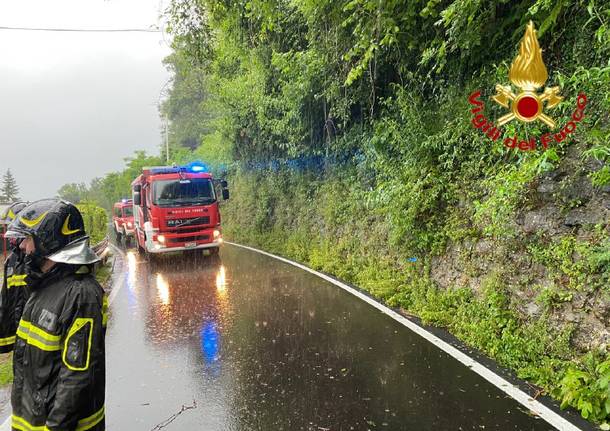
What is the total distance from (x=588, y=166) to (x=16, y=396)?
5404mm

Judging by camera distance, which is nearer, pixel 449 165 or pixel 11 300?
pixel 11 300

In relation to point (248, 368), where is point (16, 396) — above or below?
above

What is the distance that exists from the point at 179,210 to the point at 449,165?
8.28 meters

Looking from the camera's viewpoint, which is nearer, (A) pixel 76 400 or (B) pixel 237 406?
(A) pixel 76 400

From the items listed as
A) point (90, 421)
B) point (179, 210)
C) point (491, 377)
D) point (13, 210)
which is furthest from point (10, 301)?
point (179, 210)

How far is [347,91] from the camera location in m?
10.2

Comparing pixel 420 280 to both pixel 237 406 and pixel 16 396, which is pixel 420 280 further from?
pixel 16 396

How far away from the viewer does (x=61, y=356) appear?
2.10 metres

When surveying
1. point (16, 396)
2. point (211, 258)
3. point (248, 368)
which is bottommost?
point (211, 258)

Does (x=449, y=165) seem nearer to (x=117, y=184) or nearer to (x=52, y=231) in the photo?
(x=52, y=231)

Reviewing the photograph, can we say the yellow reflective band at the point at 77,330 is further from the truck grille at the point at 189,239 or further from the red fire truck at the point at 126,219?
the red fire truck at the point at 126,219

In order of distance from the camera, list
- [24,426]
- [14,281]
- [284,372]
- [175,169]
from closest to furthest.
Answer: [24,426]
[14,281]
[284,372]
[175,169]

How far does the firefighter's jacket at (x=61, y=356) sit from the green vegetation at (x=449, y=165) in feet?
12.4

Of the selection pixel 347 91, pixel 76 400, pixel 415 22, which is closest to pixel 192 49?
pixel 347 91
